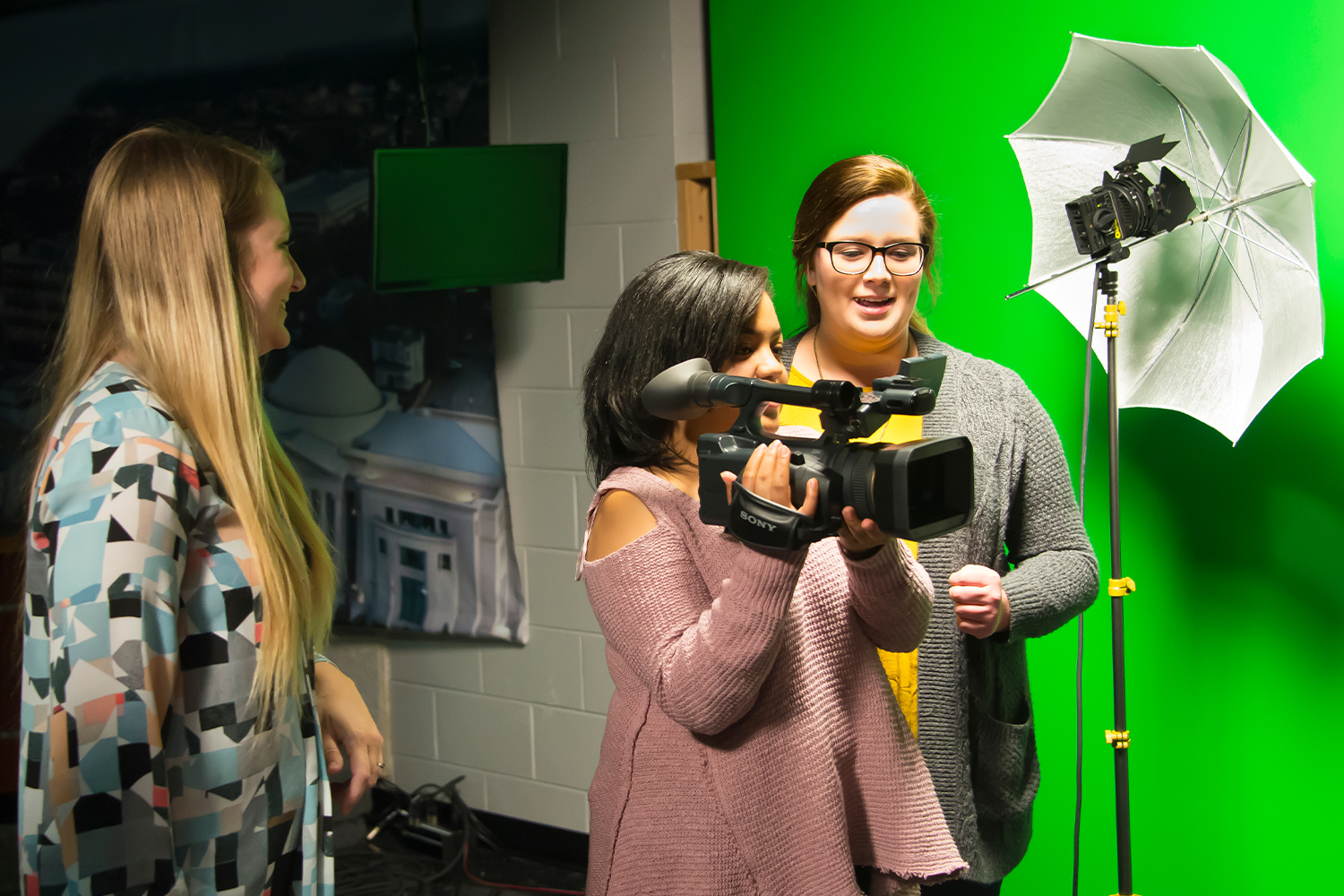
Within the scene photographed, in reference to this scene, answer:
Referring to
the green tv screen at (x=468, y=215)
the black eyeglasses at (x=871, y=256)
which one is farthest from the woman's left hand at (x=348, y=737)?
the green tv screen at (x=468, y=215)

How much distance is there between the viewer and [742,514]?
38.4 inches

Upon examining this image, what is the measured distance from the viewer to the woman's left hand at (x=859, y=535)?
982 millimetres

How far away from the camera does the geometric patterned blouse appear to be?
94cm

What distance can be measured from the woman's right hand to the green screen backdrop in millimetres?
1338

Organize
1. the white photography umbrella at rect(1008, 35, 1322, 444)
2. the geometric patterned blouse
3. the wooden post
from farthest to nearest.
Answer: the wooden post < the white photography umbrella at rect(1008, 35, 1322, 444) < the geometric patterned blouse

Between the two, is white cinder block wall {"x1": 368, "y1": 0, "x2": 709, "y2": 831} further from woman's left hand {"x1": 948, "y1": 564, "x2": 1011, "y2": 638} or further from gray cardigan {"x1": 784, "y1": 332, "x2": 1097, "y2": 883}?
woman's left hand {"x1": 948, "y1": 564, "x2": 1011, "y2": 638}

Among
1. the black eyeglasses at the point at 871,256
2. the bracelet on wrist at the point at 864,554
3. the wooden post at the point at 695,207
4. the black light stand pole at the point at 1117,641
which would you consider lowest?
the black light stand pole at the point at 1117,641

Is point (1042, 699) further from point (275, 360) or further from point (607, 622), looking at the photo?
point (275, 360)

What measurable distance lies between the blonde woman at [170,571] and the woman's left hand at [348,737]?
11 centimetres

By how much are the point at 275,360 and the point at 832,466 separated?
6.90 ft

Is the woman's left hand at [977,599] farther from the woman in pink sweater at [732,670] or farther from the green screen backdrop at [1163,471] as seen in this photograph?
the green screen backdrop at [1163,471]

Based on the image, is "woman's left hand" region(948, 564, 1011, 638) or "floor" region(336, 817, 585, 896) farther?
"floor" region(336, 817, 585, 896)

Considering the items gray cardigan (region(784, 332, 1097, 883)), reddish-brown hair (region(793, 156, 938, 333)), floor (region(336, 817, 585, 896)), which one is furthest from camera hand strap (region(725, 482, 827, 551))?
floor (region(336, 817, 585, 896))

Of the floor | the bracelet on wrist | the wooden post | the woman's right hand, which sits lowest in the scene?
the floor
